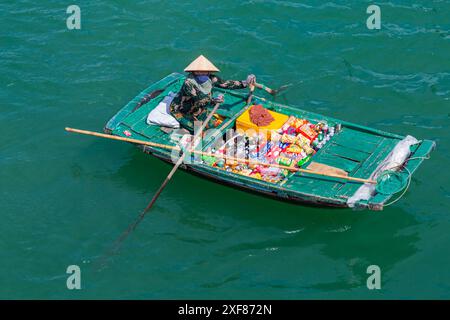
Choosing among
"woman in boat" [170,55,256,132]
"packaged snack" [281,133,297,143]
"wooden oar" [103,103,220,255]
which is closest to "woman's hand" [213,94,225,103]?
"woman in boat" [170,55,256,132]

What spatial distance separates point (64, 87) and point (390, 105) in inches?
356

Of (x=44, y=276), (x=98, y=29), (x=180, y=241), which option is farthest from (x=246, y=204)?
(x=98, y=29)

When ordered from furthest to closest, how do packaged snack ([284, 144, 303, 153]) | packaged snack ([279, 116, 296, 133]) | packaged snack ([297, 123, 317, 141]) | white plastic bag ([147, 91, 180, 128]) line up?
white plastic bag ([147, 91, 180, 128]) → packaged snack ([279, 116, 296, 133]) → packaged snack ([297, 123, 317, 141]) → packaged snack ([284, 144, 303, 153])

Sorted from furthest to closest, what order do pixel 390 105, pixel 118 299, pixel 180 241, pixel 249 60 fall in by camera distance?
pixel 249 60 → pixel 390 105 → pixel 180 241 → pixel 118 299

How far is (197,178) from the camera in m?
18.7

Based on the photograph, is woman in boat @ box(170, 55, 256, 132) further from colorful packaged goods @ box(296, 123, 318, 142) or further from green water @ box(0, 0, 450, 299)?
colorful packaged goods @ box(296, 123, 318, 142)

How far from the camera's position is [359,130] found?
1834 cm

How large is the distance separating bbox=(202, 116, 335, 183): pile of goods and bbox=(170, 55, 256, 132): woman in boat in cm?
105

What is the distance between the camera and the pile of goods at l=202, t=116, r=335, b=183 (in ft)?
58.2

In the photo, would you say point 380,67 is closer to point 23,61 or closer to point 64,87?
point 64,87

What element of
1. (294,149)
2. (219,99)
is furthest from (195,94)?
(294,149)

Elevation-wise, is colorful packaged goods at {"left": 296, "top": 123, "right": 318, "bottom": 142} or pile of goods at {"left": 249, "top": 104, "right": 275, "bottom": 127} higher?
pile of goods at {"left": 249, "top": 104, "right": 275, "bottom": 127}

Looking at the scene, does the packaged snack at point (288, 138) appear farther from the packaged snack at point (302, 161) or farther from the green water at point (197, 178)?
the green water at point (197, 178)

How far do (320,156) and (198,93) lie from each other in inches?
130
